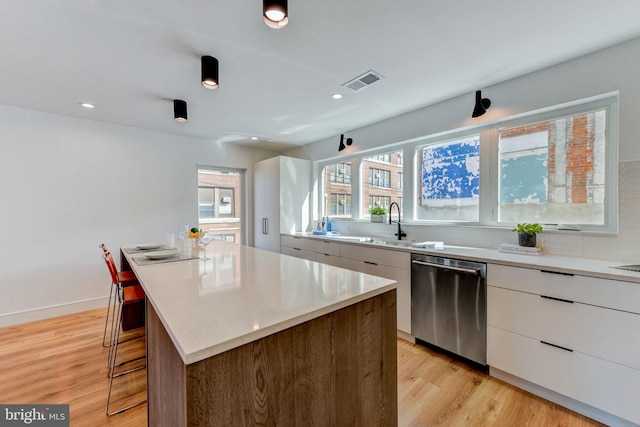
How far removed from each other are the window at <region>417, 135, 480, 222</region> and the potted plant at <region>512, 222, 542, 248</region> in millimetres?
523

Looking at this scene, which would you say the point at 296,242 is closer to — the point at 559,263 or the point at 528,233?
the point at 528,233

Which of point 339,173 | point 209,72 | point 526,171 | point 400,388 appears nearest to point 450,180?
point 526,171

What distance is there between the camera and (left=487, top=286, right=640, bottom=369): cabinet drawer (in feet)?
4.84

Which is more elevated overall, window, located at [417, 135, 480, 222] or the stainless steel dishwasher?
window, located at [417, 135, 480, 222]

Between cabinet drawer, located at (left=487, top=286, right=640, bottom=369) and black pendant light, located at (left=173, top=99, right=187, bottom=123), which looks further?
black pendant light, located at (left=173, top=99, right=187, bottom=123)

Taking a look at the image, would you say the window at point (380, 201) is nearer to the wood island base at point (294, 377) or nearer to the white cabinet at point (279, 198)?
the white cabinet at point (279, 198)

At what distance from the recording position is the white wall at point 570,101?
183 cm

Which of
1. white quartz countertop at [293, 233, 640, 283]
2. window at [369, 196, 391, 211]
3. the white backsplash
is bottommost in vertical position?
white quartz countertop at [293, 233, 640, 283]

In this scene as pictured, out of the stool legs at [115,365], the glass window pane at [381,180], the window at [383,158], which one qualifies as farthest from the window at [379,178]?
the stool legs at [115,365]

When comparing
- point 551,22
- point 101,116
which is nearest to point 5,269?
point 101,116

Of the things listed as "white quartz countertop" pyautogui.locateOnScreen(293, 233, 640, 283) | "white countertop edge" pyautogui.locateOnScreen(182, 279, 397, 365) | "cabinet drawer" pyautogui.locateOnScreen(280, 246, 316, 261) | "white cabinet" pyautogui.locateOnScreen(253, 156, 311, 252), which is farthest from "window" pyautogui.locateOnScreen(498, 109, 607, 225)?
"white cabinet" pyautogui.locateOnScreen(253, 156, 311, 252)

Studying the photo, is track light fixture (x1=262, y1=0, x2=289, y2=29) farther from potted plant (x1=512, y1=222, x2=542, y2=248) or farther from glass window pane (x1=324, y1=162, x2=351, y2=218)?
glass window pane (x1=324, y1=162, x2=351, y2=218)

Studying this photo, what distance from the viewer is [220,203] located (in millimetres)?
4637

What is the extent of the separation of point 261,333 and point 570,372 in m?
2.05
